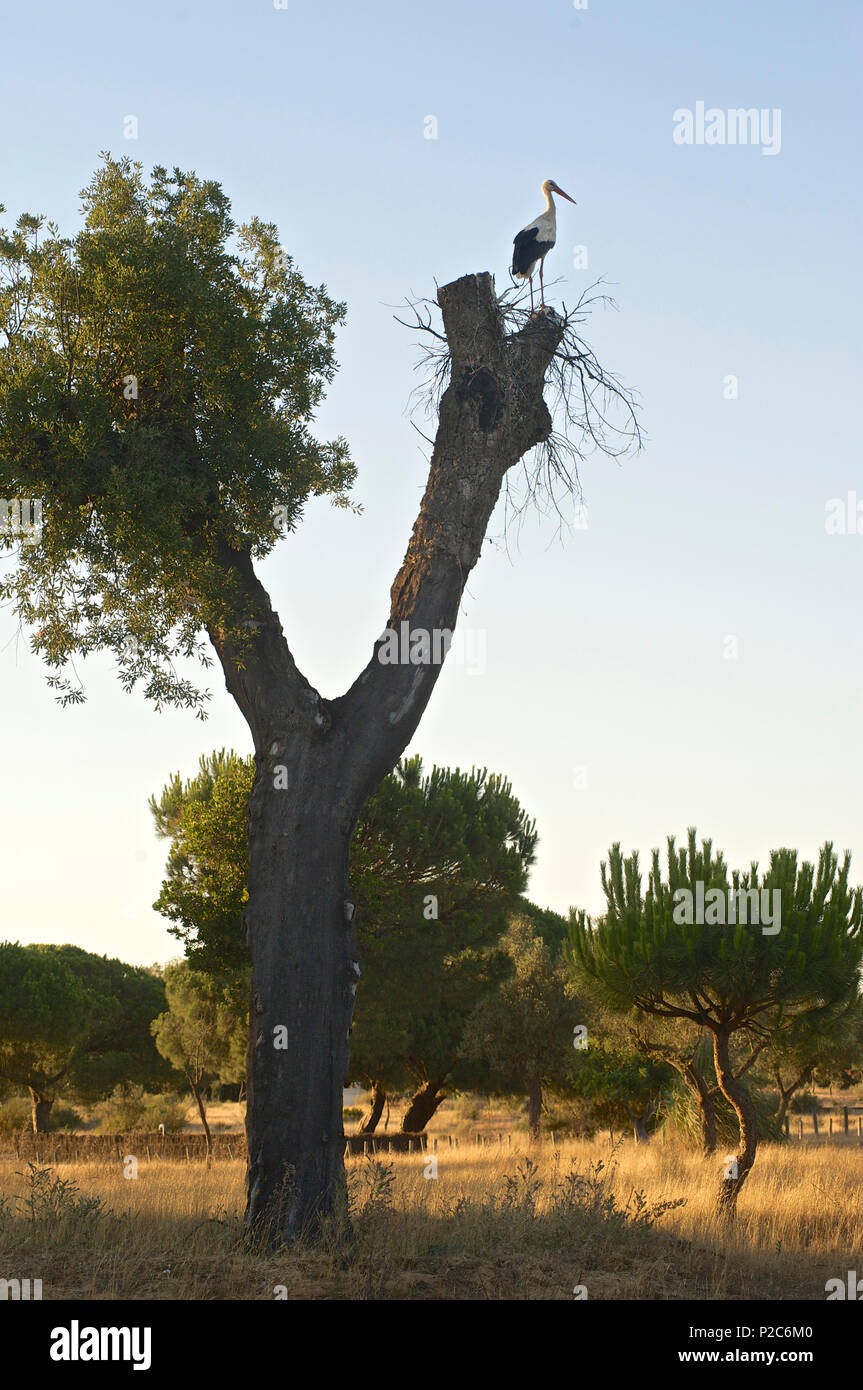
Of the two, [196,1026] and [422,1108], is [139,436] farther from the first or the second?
[422,1108]

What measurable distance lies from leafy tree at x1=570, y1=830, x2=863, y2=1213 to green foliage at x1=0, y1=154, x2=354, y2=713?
8105 millimetres

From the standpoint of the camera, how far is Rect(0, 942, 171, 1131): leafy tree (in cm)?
3409

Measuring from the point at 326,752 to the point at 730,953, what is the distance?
24.4 feet

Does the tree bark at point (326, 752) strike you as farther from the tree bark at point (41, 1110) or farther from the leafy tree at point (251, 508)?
the tree bark at point (41, 1110)

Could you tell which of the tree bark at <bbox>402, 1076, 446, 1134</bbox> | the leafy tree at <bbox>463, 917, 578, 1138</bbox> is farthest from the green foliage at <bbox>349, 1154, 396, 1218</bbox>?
the tree bark at <bbox>402, 1076, 446, 1134</bbox>

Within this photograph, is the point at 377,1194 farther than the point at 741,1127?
No

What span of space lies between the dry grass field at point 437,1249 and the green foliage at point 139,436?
16.0 ft

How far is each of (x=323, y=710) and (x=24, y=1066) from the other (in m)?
30.8

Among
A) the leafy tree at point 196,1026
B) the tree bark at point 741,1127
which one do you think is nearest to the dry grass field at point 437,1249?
the tree bark at point 741,1127

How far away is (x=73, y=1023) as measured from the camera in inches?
1363

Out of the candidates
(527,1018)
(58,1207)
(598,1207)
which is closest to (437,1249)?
(598,1207)

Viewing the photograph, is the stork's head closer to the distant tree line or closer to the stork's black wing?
the stork's black wing

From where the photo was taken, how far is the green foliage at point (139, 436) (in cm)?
1012

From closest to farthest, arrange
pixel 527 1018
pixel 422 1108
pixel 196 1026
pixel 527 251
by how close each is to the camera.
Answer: pixel 527 251
pixel 196 1026
pixel 527 1018
pixel 422 1108
